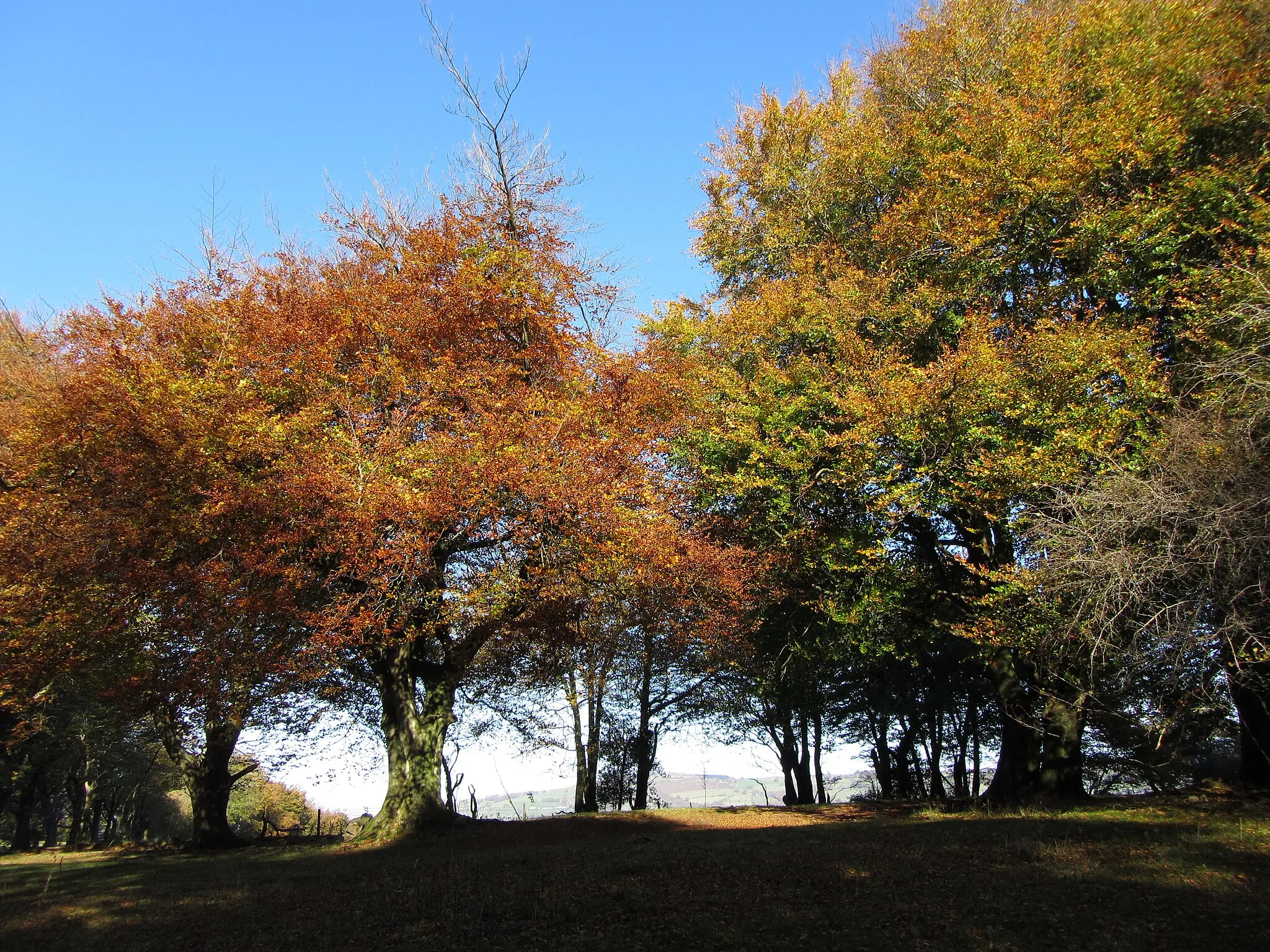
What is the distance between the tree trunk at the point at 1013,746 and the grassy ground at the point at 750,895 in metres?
2.87

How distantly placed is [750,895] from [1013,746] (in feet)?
39.1

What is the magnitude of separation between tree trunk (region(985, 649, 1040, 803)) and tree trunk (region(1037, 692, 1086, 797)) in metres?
0.33

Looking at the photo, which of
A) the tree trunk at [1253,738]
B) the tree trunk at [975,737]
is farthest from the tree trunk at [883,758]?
the tree trunk at [1253,738]

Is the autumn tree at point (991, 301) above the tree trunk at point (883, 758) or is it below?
above

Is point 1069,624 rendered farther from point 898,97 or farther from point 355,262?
point 355,262

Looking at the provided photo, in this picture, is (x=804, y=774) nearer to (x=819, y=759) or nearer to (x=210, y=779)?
(x=819, y=759)

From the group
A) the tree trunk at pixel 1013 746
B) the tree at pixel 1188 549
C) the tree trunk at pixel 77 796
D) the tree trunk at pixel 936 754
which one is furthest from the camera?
the tree trunk at pixel 77 796

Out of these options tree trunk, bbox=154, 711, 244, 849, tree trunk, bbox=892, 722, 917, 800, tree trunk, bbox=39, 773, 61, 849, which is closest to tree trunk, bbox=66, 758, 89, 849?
tree trunk, bbox=39, 773, 61, 849

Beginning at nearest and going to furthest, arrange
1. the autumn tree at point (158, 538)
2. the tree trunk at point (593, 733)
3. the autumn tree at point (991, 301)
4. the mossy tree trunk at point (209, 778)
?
the autumn tree at point (991, 301) → the autumn tree at point (158, 538) → the mossy tree trunk at point (209, 778) → the tree trunk at point (593, 733)

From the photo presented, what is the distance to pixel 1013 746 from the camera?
17.2 m

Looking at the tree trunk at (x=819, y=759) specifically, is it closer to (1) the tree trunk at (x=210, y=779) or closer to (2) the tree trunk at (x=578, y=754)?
(2) the tree trunk at (x=578, y=754)

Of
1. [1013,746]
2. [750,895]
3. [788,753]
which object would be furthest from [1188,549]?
[788,753]

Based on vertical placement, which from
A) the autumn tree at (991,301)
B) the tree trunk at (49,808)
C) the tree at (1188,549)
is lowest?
the tree trunk at (49,808)

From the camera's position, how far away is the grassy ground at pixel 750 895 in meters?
6.74
